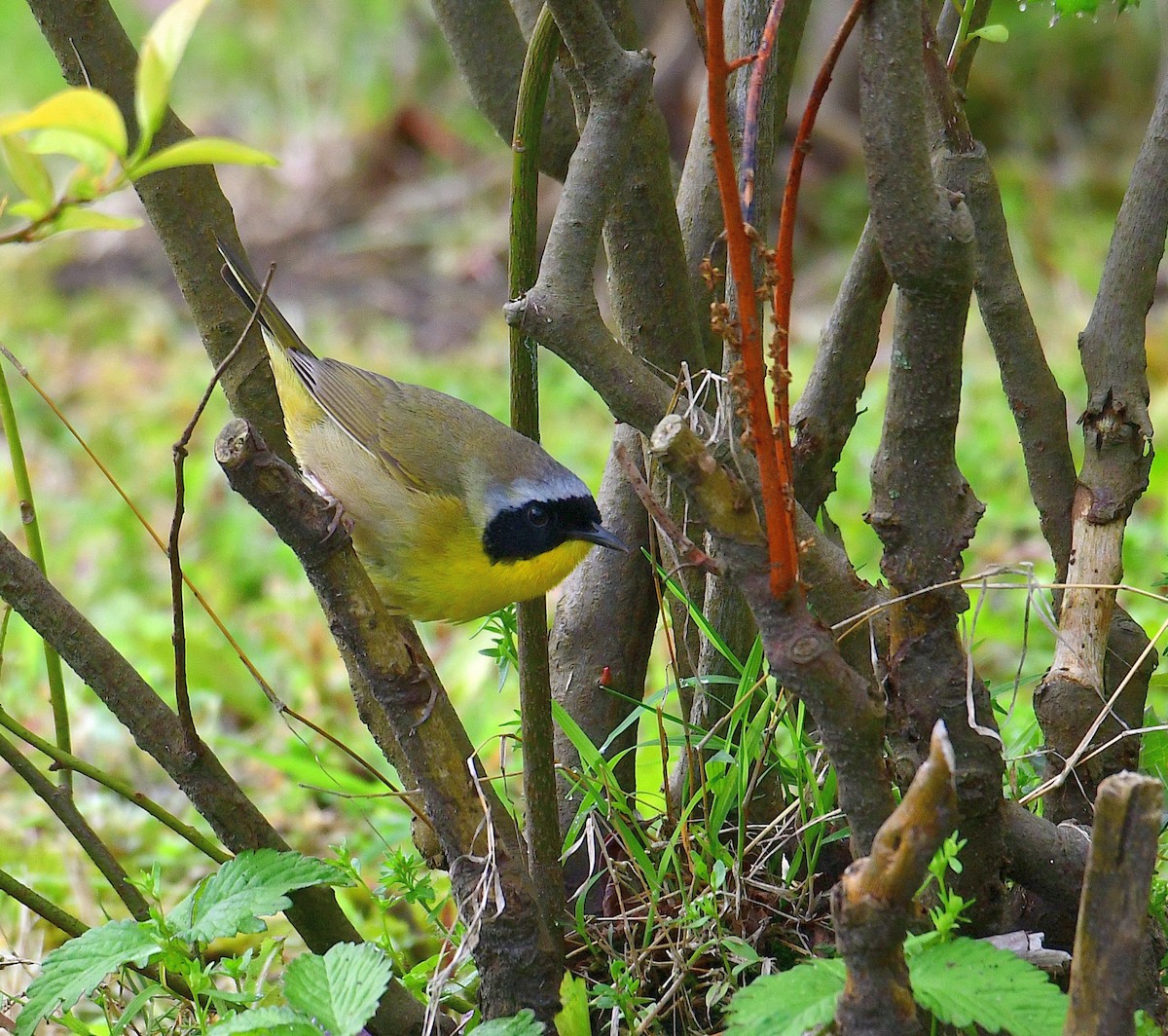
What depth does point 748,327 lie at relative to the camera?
62.3 inches

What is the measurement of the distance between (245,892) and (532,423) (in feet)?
2.97

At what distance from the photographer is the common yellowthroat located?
2.96 meters

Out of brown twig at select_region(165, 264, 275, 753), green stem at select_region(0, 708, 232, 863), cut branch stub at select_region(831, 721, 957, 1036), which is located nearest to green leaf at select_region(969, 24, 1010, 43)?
cut branch stub at select_region(831, 721, 957, 1036)

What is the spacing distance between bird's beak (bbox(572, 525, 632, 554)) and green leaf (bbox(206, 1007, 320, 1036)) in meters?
1.16

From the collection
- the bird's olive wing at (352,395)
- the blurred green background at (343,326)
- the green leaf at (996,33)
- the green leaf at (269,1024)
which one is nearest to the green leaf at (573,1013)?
the green leaf at (269,1024)

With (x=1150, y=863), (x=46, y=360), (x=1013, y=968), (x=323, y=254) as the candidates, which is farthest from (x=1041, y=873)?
(x=323, y=254)

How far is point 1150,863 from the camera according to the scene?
1482mm

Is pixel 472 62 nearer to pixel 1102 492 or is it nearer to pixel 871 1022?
pixel 1102 492

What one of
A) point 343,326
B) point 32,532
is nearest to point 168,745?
point 32,532

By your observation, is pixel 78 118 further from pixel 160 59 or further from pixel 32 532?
pixel 32 532

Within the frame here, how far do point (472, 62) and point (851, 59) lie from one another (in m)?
6.34

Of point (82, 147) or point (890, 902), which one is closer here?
point (82, 147)

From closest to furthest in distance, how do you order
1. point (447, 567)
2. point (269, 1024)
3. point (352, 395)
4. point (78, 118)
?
1. point (78, 118)
2. point (269, 1024)
3. point (447, 567)
4. point (352, 395)

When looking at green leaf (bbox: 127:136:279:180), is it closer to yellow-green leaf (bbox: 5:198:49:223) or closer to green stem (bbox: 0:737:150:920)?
yellow-green leaf (bbox: 5:198:49:223)
